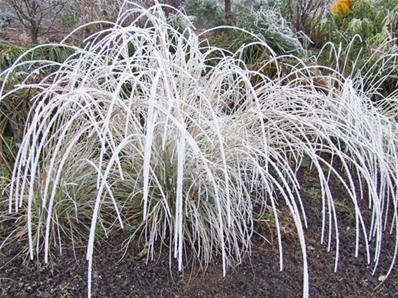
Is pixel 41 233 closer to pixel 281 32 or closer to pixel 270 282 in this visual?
pixel 270 282

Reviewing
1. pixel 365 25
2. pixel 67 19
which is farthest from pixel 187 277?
pixel 67 19

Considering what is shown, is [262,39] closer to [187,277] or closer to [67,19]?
[187,277]

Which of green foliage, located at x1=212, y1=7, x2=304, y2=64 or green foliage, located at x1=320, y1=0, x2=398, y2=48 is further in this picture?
green foliage, located at x1=320, y1=0, x2=398, y2=48

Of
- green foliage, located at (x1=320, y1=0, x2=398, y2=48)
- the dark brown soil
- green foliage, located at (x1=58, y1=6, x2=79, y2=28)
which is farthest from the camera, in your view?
green foliage, located at (x1=58, y1=6, x2=79, y2=28)

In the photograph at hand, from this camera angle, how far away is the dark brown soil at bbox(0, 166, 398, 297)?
1370 millimetres

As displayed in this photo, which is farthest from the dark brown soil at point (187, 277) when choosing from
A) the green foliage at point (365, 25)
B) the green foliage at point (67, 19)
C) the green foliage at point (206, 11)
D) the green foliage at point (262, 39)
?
the green foliage at point (67, 19)

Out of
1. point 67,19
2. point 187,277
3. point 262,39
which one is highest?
point 262,39

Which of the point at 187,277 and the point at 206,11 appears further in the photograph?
the point at 206,11

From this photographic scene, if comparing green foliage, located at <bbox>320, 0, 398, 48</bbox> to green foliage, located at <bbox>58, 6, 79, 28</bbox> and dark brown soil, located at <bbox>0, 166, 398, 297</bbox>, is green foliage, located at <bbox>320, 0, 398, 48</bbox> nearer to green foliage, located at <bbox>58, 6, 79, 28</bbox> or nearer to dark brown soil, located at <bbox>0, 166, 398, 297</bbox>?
dark brown soil, located at <bbox>0, 166, 398, 297</bbox>

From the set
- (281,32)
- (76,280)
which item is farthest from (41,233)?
(281,32)

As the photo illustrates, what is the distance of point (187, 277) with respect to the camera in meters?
1.43

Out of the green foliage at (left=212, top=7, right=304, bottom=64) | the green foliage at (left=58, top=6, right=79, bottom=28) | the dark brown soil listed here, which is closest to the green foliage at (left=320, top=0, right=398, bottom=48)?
the green foliage at (left=212, top=7, right=304, bottom=64)

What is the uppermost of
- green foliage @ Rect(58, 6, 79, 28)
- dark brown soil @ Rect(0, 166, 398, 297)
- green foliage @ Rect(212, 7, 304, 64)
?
green foliage @ Rect(212, 7, 304, 64)

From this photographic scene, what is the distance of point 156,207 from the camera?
1513 mm
